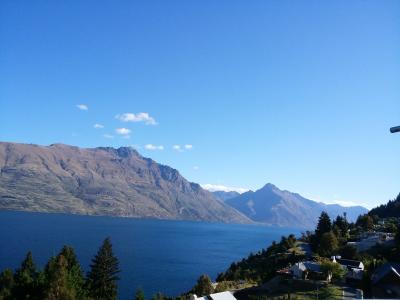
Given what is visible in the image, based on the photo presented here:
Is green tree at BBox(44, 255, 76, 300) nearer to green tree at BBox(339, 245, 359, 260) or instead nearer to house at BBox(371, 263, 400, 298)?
house at BBox(371, 263, 400, 298)

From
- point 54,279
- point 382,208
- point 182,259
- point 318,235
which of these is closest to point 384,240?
point 318,235

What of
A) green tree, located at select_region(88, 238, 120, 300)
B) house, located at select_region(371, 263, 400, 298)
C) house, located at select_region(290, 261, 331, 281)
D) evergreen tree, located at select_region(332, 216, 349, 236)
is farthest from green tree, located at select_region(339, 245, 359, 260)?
green tree, located at select_region(88, 238, 120, 300)

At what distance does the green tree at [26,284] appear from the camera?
51.9 m

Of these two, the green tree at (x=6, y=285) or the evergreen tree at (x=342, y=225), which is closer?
the green tree at (x=6, y=285)

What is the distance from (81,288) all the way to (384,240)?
5561 cm

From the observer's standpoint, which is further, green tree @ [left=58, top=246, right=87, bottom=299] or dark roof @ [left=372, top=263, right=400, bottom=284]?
green tree @ [left=58, top=246, right=87, bottom=299]

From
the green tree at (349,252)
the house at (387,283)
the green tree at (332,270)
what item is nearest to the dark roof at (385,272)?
the house at (387,283)

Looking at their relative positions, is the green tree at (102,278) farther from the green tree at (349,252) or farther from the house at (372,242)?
the house at (372,242)

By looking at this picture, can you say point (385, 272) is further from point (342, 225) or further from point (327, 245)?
point (342, 225)

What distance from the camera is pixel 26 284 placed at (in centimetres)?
5356

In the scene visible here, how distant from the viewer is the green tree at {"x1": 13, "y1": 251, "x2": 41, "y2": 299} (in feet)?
170

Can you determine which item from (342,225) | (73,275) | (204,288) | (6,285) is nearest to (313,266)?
(204,288)

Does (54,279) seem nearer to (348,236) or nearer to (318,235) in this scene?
(318,235)

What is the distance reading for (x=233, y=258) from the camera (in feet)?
555
